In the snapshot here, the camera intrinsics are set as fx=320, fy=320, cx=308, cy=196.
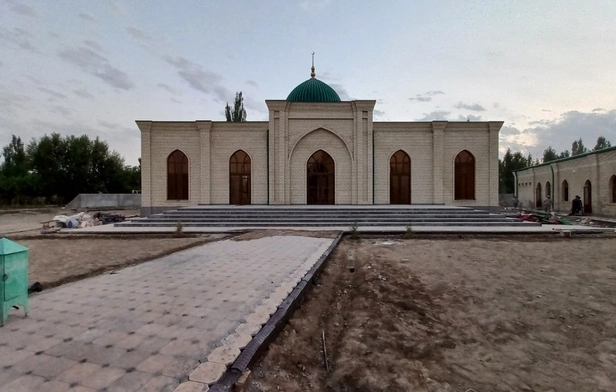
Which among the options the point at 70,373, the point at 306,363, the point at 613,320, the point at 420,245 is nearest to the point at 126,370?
the point at 70,373

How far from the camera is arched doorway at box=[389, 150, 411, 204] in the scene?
54.4 ft

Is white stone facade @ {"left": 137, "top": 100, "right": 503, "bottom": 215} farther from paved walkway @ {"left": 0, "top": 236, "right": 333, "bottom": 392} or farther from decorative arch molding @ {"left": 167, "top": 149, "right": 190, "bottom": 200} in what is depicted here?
Result: paved walkway @ {"left": 0, "top": 236, "right": 333, "bottom": 392}

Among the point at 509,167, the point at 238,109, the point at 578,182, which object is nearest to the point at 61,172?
the point at 238,109

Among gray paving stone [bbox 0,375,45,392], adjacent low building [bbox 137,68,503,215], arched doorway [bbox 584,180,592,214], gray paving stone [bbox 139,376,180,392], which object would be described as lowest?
gray paving stone [bbox 139,376,180,392]

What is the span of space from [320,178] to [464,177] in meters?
7.49

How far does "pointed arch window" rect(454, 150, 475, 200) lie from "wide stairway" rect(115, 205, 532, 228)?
392 cm

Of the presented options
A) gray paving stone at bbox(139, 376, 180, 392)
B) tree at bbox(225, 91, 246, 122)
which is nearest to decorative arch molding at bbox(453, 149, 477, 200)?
gray paving stone at bbox(139, 376, 180, 392)

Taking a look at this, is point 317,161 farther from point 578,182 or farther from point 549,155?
point 549,155

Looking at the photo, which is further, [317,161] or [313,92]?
[313,92]

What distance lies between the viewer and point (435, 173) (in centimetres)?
1636

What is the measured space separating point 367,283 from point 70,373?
373 cm

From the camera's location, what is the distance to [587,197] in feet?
66.0

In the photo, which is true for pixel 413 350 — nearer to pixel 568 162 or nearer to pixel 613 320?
pixel 613 320

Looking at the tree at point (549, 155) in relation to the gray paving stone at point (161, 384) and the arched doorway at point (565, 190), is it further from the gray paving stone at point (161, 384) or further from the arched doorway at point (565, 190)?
the gray paving stone at point (161, 384)
